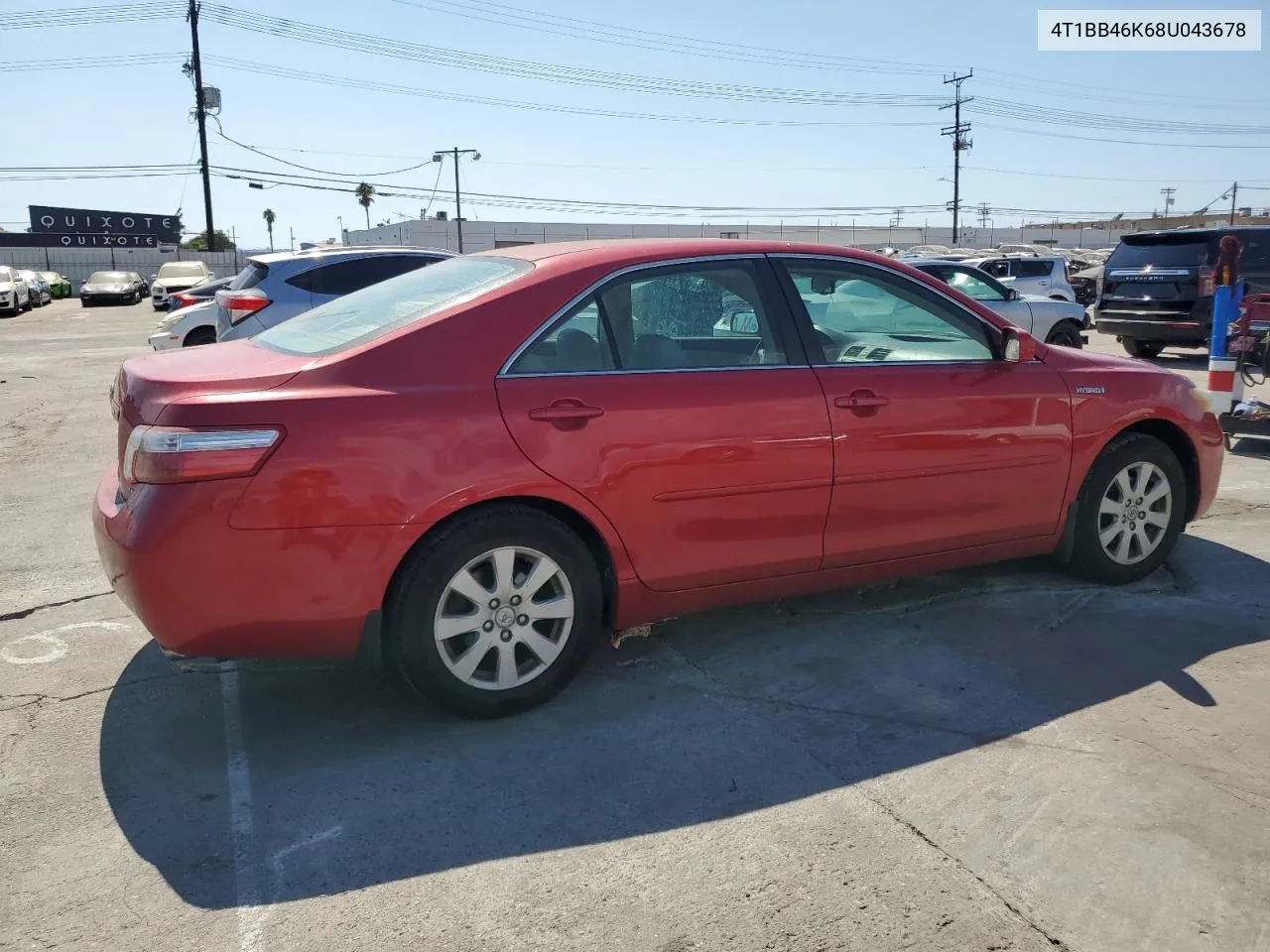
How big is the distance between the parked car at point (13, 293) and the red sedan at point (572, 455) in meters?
31.7

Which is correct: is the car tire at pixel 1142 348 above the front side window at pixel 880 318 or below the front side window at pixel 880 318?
below

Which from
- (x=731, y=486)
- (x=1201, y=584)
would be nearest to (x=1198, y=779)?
(x=731, y=486)

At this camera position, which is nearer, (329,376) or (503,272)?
(329,376)

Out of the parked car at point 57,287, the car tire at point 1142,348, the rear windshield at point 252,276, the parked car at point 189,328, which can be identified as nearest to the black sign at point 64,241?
the parked car at point 57,287

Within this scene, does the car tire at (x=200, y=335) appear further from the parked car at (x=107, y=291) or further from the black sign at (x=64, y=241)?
the black sign at (x=64, y=241)

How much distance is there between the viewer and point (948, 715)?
360 cm

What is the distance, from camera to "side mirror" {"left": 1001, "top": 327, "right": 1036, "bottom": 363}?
4.36m

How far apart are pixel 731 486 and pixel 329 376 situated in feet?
4.75

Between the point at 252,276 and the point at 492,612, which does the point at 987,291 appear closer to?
the point at 252,276

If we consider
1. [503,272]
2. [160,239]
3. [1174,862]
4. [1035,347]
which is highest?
[160,239]

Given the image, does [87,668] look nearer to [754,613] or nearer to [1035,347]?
[754,613]

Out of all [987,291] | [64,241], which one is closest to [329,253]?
[987,291]

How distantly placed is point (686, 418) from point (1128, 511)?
2.42 m

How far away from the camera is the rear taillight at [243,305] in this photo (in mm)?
10094
